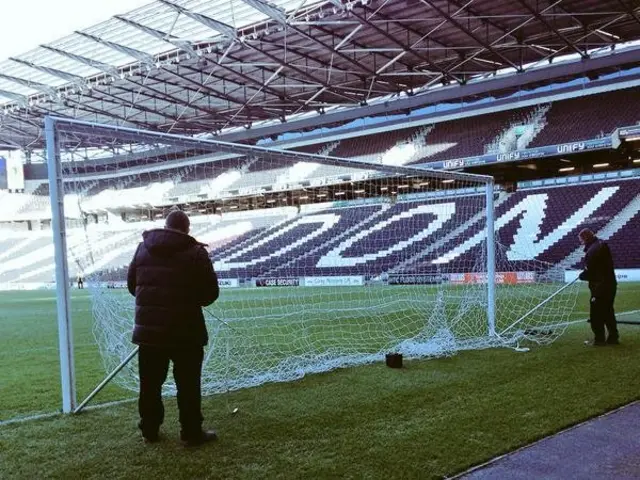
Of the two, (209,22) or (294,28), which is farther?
(294,28)

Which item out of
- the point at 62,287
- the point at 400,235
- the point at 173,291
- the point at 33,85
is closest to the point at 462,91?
the point at 400,235

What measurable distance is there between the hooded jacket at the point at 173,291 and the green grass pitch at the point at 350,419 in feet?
2.77

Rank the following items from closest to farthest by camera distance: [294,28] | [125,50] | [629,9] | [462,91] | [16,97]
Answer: [629,9], [294,28], [125,50], [462,91], [16,97]

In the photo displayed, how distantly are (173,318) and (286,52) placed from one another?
26338 millimetres

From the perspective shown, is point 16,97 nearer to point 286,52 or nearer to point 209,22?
point 209,22

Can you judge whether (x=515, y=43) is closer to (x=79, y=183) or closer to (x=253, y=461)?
(x=79, y=183)

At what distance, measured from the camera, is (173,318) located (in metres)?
4.38

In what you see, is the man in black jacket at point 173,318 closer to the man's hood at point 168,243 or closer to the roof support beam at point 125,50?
the man's hood at point 168,243

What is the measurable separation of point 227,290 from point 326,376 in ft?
46.8

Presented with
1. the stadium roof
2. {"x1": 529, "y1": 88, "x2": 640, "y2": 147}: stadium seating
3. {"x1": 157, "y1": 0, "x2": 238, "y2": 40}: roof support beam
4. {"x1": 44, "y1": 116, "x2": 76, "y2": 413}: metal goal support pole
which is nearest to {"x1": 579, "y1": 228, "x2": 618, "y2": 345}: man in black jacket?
{"x1": 44, "y1": 116, "x2": 76, "y2": 413}: metal goal support pole

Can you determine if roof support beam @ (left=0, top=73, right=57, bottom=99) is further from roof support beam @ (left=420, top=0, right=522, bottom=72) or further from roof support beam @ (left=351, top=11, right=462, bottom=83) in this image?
roof support beam @ (left=420, top=0, right=522, bottom=72)

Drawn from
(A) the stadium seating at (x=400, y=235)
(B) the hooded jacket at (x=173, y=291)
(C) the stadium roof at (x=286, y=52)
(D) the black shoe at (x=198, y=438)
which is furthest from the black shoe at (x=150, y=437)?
(C) the stadium roof at (x=286, y=52)

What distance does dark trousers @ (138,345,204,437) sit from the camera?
4445mm

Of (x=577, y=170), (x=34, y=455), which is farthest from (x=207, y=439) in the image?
(x=577, y=170)
